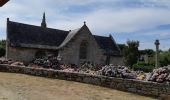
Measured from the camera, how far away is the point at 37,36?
39750 mm

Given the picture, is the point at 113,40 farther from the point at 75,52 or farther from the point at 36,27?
the point at 36,27

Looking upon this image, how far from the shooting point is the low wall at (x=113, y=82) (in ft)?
48.2

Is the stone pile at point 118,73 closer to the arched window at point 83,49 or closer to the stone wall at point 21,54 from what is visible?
the stone wall at point 21,54

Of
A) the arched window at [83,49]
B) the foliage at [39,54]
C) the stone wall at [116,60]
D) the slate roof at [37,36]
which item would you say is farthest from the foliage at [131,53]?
the foliage at [39,54]

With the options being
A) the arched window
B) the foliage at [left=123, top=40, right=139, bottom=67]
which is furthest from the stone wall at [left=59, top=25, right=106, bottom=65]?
the foliage at [left=123, top=40, right=139, bottom=67]

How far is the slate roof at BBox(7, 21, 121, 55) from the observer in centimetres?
3738

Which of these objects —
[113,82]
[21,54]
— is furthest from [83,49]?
[113,82]

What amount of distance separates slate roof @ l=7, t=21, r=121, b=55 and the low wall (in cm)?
1309

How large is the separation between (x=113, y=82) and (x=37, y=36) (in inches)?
941

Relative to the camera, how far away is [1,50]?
47.9 m

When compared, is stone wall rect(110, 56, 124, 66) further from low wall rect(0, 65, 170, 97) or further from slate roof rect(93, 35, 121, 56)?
low wall rect(0, 65, 170, 97)

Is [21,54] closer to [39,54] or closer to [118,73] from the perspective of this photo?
[39,54]

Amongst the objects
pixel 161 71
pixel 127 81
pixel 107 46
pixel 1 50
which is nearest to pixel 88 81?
pixel 127 81

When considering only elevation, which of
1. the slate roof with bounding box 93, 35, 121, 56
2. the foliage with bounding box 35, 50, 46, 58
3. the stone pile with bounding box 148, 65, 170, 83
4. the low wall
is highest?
the slate roof with bounding box 93, 35, 121, 56
